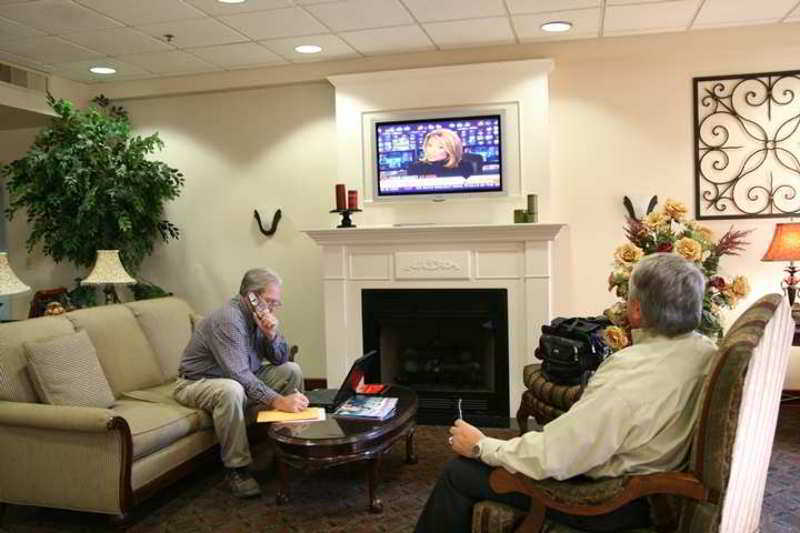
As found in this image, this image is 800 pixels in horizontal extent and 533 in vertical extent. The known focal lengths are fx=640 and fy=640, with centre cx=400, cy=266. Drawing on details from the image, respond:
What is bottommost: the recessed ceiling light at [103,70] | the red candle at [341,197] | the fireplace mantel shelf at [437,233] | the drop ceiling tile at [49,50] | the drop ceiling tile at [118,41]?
the fireplace mantel shelf at [437,233]

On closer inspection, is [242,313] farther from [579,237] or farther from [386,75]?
[579,237]

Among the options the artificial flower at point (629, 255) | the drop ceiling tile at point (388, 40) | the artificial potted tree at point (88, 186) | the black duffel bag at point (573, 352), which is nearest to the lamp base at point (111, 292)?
the artificial potted tree at point (88, 186)

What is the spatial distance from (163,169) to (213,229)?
0.60 meters

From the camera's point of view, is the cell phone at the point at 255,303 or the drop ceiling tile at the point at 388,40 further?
the drop ceiling tile at the point at 388,40

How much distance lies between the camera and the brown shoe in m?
3.04

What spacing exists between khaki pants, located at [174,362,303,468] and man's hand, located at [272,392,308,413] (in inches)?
9.8

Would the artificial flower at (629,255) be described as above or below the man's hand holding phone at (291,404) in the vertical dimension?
above

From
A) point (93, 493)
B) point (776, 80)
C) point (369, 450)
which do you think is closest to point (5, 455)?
point (93, 493)

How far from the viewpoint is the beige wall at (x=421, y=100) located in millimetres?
4184

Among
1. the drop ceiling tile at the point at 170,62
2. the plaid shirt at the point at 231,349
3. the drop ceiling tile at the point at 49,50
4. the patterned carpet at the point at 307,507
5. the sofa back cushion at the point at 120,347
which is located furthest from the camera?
the drop ceiling tile at the point at 170,62

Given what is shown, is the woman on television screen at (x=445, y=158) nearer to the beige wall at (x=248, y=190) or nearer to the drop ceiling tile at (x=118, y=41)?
the beige wall at (x=248, y=190)

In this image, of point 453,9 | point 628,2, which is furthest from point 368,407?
point 628,2

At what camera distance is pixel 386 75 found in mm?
4438

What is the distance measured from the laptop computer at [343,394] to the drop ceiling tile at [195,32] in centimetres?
219
